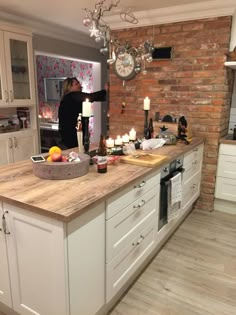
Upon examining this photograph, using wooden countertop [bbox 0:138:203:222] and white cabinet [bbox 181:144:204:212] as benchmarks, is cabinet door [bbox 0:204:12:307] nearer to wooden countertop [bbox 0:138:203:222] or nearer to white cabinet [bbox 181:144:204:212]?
wooden countertop [bbox 0:138:203:222]

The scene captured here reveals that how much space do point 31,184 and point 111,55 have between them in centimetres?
139

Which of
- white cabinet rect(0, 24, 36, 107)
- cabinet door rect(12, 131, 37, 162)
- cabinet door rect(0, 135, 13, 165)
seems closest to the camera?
white cabinet rect(0, 24, 36, 107)

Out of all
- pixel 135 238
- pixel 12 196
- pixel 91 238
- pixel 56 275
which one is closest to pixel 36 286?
pixel 56 275

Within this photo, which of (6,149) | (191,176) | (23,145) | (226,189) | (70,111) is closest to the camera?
(191,176)

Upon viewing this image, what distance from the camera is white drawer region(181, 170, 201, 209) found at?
114 inches

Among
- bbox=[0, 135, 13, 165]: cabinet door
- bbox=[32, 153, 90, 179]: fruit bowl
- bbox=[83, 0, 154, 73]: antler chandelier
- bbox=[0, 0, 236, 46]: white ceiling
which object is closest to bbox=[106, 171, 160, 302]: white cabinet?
bbox=[32, 153, 90, 179]: fruit bowl

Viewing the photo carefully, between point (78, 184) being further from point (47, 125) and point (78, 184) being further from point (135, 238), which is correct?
point (47, 125)

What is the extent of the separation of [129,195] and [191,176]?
1463 mm

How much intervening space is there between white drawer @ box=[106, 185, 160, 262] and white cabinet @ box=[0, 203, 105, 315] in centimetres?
8

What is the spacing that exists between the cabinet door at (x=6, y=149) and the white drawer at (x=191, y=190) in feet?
7.25

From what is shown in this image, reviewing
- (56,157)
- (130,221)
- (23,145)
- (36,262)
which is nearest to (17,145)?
(23,145)

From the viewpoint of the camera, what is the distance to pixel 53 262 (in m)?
1.36

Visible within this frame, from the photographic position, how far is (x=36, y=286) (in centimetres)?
148

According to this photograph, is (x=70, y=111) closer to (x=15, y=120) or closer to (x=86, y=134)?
(x=15, y=120)
